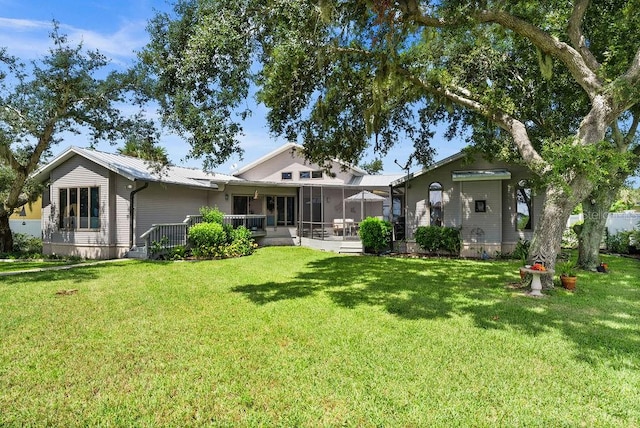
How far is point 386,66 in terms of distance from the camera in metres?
8.73

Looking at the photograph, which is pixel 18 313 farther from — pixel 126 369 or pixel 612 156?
pixel 612 156

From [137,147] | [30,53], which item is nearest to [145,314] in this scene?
[137,147]

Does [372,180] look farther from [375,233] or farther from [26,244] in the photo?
[26,244]

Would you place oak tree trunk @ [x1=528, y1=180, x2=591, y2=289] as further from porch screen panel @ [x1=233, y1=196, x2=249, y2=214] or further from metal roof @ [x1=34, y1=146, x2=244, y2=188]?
porch screen panel @ [x1=233, y1=196, x2=249, y2=214]

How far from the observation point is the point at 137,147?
15180 mm

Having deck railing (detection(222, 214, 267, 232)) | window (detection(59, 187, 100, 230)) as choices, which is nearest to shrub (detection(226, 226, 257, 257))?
deck railing (detection(222, 214, 267, 232))

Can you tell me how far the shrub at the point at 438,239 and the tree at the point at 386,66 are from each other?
5.08 m

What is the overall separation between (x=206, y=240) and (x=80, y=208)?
5710 millimetres

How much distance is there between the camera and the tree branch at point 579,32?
8.29 metres

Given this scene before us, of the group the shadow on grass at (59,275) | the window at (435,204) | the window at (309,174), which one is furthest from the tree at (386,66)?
the window at (309,174)

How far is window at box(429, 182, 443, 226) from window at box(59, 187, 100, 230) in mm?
14094

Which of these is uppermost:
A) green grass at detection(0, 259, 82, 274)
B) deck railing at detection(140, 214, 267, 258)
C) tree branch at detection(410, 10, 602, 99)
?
tree branch at detection(410, 10, 602, 99)

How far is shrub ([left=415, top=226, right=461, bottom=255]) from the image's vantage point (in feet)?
47.4

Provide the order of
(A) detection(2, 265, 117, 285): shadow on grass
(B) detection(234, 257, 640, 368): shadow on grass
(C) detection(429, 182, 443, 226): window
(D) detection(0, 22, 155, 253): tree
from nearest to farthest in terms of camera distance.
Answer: (B) detection(234, 257, 640, 368): shadow on grass
(A) detection(2, 265, 117, 285): shadow on grass
(D) detection(0, 22, 155, 253): tree
(C) detection(429, 182, 443, 226): window
